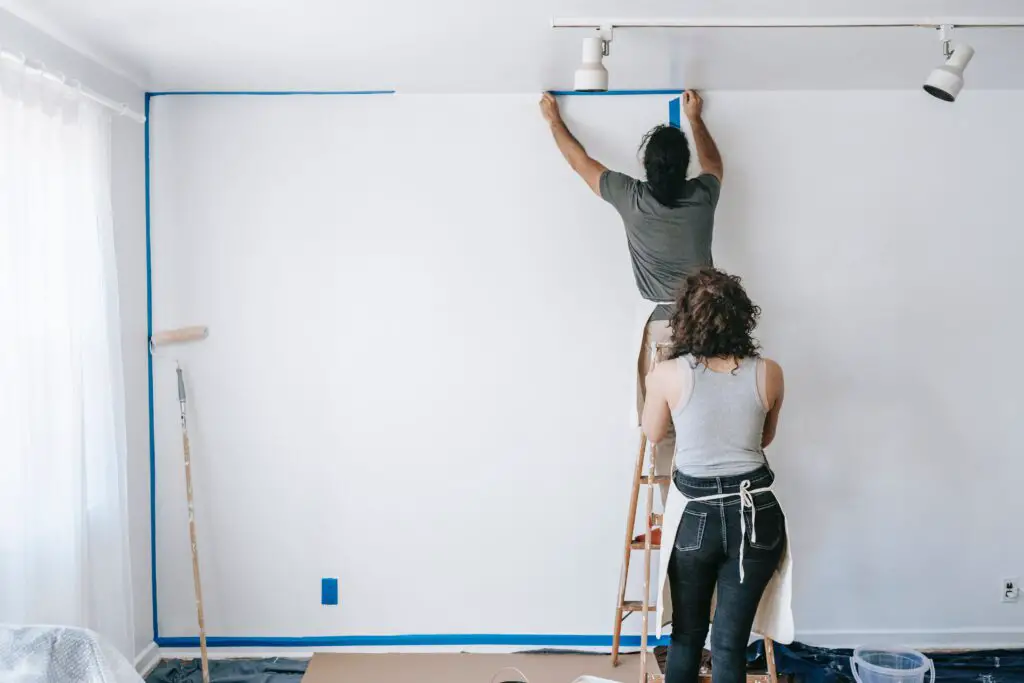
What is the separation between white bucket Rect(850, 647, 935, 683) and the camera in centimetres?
307

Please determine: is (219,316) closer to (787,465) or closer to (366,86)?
(366,86)

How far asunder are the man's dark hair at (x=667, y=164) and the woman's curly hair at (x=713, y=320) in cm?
63

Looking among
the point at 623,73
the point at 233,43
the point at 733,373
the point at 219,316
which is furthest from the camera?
the point at 219,316

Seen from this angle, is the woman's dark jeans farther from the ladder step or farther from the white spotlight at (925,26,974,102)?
the white spotlight at (925,26,974,102)

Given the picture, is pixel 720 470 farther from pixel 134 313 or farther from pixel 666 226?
pixel 134 313


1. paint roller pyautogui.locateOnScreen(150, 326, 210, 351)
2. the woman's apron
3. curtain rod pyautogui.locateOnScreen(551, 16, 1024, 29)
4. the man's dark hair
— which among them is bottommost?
the woman's apron

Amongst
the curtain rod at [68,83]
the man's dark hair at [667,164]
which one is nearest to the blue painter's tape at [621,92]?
the man's dark hair at [667,164]

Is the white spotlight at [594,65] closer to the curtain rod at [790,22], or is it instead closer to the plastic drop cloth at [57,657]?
the curtain rod at [790,22]

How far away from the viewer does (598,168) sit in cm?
317

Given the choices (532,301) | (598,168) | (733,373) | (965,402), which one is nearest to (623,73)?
(598,168)

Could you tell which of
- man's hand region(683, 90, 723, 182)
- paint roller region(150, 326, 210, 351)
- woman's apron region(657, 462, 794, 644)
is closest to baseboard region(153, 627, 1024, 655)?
woman's apron region(657, 462, 794, 644)

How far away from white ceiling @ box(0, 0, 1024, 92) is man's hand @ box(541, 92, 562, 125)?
0.16ft

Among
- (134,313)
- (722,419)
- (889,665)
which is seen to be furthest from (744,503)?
(134,313)

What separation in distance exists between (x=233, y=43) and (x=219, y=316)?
1.17m
